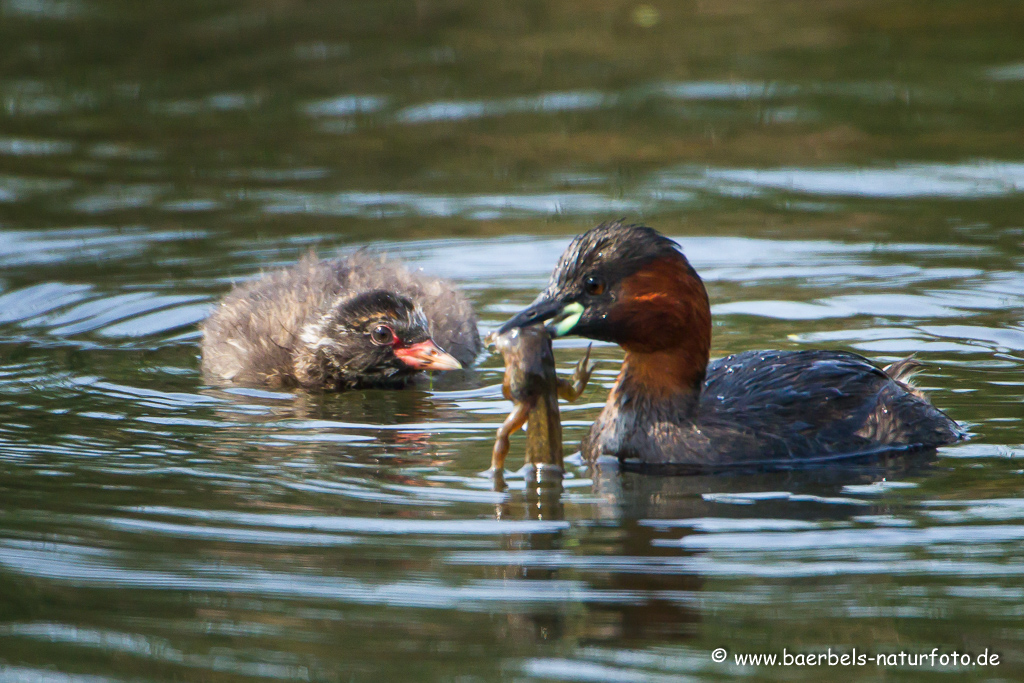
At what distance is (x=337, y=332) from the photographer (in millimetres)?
8648

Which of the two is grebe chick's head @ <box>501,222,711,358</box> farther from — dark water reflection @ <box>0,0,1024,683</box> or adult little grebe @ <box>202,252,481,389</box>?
adult little grebe @ <box>202,252,481,389</box>

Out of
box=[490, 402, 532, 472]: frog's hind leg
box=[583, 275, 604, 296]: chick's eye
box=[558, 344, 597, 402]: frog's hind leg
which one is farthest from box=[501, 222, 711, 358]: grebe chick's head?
box=[490, 402, 532, 472]: frog's hind leg

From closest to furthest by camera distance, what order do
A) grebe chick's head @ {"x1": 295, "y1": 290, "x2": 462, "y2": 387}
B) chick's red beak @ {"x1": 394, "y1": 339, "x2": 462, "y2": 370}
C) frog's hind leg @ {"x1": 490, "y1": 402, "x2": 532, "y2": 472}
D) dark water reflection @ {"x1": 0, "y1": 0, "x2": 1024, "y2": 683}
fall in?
1. dark water reflection @ {"x1": 0, "y1": 0, "x2": 1024, "y2": 683}
2. frog's hind leg @ {"x1": 490, "y1": 402, "x2": 532, "y2": 472}
3. chick's red beak @ {"x1": 394, "y1": 339, "x2": 462, "y2": 370}
4. grebe chick's head @ {"x1": 295, "y1": 290, "x2": 462, "y2": 387}

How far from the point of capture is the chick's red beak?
8484mm

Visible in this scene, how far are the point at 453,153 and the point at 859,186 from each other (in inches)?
146

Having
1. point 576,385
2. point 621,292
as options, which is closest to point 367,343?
point 576,385

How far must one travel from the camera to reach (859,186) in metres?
12.1

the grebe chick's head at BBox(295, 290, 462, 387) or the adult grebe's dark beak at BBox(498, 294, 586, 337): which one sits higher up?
the adult grebe's dark beak at BBox(498, 294, 586, 337)

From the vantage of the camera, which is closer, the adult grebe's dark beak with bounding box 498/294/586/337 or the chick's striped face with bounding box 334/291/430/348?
the adult grebe's dark beak with bounding box 498/294/586/337

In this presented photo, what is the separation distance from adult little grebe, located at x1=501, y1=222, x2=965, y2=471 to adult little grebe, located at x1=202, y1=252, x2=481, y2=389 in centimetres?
184

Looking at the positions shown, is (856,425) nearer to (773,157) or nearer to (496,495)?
(496,495)

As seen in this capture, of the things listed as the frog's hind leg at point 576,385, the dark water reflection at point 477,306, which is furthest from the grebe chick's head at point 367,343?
the frog's hind leg at point 576,385

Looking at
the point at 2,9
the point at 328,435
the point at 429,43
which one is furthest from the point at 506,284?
the point at 2,9

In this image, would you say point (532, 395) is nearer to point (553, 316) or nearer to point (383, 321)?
point (553, 316)
